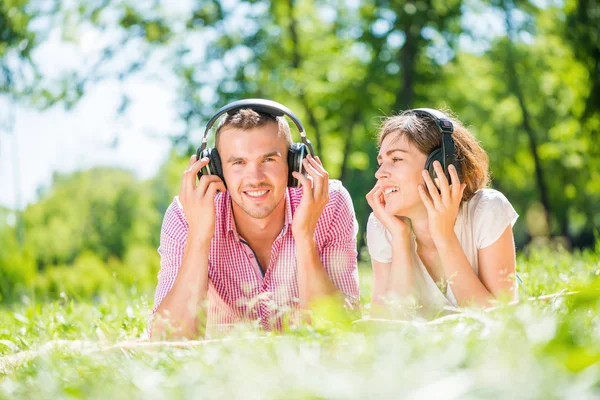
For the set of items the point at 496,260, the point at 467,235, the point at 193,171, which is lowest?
the point at 496,260

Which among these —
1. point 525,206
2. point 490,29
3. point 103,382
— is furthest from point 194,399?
point 525,206

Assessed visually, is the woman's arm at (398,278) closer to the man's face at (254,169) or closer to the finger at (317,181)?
the finger at (317,181)

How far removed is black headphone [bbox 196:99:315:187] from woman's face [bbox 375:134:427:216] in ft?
1.61

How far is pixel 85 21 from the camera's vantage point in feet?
57.9

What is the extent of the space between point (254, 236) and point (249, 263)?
194 mm

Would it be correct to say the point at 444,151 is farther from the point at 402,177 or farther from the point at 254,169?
the point at 254,169

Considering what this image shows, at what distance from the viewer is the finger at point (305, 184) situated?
147 inches

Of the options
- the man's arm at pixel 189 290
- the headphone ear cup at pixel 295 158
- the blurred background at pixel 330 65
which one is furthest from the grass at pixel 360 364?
the blurred background at pixel 330 65

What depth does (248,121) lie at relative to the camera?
3.95m

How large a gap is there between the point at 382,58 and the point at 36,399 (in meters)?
16.7

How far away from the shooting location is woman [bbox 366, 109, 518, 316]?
3.63 meters

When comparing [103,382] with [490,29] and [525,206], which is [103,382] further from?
[525,206]

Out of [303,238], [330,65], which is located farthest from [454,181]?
[330,65]

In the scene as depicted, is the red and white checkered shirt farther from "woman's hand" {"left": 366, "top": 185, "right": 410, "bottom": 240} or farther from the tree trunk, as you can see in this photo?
the tree trunk
